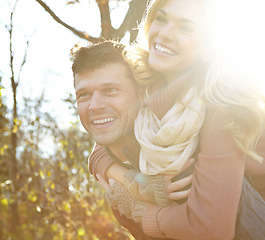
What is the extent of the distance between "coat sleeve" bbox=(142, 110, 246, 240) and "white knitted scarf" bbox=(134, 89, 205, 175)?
74 millimetres

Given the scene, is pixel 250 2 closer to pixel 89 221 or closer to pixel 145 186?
pixel 145 186

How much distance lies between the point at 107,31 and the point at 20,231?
4953mm

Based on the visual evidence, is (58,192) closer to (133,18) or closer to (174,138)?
(133,18)

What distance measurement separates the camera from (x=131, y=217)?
2.93 metres

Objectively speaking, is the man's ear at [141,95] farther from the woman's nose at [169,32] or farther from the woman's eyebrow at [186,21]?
A: the woman's eyebrow at [186,21]

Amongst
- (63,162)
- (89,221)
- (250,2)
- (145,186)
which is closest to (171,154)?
(145,186)

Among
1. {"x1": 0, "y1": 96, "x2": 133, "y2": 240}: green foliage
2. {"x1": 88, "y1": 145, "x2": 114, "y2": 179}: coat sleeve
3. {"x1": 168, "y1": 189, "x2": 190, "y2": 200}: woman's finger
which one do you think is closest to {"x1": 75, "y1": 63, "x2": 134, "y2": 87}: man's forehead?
{"x1": 88, "y1": 145, "x2": 114, "y2": 179}: coat sleeve

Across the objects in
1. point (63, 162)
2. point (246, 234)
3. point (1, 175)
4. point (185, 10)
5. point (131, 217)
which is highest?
point (185, 10)

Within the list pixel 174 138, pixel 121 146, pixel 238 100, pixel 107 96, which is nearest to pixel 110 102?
pixel 107 96

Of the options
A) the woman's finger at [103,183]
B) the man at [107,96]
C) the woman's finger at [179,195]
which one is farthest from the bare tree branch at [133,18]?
the woman's finger at [179,195]

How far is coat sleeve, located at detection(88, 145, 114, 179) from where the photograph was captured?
321cm

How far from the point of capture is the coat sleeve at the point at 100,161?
3.21m

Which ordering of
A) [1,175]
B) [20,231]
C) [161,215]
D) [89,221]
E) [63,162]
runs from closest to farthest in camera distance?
[161,215], [89,221], [63,162], [20,231], [1,175]

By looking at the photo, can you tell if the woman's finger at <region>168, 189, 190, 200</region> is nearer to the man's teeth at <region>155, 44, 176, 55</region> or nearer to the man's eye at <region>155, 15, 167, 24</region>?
the man's teeth at <region>155, 44, 176, 55</region>
